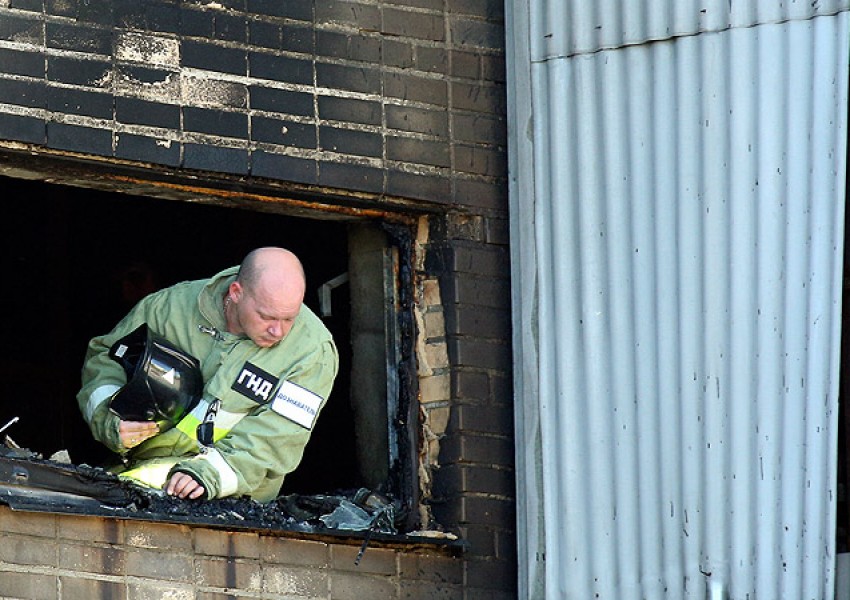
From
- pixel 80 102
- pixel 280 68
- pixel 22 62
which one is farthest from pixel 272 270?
pixel 22 62

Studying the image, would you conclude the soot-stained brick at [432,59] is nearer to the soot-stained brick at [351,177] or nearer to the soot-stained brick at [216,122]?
the soot-stained brick at [351,177]

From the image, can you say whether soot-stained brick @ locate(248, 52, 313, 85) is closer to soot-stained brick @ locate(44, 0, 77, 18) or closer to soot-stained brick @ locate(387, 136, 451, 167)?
soot-stained brick @ locate(387, 136, 451, 167)

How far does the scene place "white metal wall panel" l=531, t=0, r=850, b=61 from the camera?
740cm

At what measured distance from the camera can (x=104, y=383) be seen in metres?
7.82

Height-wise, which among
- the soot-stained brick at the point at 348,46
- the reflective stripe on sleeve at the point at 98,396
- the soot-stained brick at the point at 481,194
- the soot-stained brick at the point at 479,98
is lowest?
the reflective stripe on sleeve at the point at 98,396

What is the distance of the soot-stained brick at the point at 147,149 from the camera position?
7285mm

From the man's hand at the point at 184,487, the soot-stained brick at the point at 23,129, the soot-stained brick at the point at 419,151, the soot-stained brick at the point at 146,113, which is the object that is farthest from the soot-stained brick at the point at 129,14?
the man's hand at the point at 184,487

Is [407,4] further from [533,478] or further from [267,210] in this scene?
[533,478]

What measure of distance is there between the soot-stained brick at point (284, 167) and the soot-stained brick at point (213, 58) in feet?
1.10

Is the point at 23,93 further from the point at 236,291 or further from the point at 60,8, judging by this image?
the point at 236,291

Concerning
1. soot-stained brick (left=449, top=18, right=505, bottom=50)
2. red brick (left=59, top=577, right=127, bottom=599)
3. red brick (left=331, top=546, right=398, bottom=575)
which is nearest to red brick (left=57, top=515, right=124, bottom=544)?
red brick (left=59, top=577, right=127, bottom=599)

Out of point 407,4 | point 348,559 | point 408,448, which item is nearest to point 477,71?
point 407,4

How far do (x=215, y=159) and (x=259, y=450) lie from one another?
3.68 feet

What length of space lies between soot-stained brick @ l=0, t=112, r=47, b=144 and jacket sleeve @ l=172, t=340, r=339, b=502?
132cm
